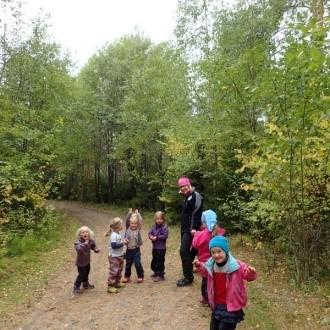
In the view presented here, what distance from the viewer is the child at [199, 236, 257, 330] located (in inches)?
189

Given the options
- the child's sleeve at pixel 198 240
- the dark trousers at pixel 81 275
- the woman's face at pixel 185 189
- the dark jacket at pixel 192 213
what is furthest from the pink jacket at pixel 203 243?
the dark trousers at pixel 81 275

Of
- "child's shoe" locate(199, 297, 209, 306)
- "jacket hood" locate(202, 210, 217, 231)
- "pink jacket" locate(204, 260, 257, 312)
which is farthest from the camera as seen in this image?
"child's shoe" locate(199, 297, 209, 306)

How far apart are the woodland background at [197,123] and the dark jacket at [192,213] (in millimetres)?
1420

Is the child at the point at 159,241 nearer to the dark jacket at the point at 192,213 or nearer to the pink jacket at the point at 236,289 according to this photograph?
the dark jacket at the point at 192,213

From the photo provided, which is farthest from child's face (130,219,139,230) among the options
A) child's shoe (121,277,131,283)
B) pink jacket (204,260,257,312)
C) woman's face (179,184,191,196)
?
pink jacket (204,260,257,312)

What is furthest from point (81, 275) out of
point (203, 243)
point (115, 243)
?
Result: point (203, 243)

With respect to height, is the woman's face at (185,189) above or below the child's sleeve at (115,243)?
above

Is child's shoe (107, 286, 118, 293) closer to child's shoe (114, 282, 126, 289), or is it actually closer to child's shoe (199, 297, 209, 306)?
child's shoe (114, 282, 126, 289)

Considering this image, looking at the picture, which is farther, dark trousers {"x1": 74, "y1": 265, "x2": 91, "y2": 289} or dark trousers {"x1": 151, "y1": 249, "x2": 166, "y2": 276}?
dark trousers {"x1": 151, "y1": 249, "x2": 166, "y2": 276}

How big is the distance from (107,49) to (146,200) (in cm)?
1296

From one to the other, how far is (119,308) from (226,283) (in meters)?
3.42

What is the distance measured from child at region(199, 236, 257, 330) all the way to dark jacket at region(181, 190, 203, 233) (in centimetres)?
302

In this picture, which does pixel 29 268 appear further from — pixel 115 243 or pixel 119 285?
pixel 115 243

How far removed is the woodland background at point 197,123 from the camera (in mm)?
7812
